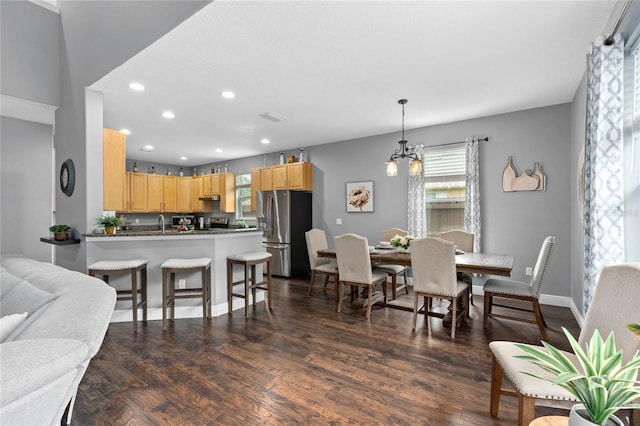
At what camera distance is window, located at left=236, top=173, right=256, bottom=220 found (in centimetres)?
740

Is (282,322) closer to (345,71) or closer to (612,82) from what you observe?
(345,71)

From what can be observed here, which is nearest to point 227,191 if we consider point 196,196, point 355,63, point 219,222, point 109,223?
point 219,222

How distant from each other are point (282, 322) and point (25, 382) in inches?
112

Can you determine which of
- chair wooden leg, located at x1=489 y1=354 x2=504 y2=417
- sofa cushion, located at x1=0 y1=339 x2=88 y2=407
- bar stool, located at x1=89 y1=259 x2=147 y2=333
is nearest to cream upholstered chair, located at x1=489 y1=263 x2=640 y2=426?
chair wooden leg, located at x1=489 y1=354 x2=504 y2=417

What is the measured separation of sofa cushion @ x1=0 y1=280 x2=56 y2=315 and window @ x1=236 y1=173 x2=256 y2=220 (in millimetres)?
5684

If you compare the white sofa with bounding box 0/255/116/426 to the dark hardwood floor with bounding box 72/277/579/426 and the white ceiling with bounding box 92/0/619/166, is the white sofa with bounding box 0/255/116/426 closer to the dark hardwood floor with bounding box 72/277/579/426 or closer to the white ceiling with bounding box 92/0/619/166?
Answer: the dark hardwood floor with bounding box 72/277/579/426

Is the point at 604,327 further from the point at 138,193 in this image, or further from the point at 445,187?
the point at 138,193

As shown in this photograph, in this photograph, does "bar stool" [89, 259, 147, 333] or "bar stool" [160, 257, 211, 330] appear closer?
"bar stool" [89, 259, 147, 333]

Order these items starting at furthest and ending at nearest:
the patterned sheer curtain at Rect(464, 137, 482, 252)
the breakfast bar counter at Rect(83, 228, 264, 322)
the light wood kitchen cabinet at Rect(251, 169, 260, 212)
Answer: the light wood kitchen cabinet at Rect(251, 169, 260, 212), the patterned sheer curtain at Rect(464, 137, 482, 252), the breakfast bar counter at Rect(83, 228, 264, 322)

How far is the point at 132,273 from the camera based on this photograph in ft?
10.6

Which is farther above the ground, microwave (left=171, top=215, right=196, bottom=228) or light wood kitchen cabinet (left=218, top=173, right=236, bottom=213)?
light wood kitchen cabinet (left=218, top=173, right=236, bottom=213)

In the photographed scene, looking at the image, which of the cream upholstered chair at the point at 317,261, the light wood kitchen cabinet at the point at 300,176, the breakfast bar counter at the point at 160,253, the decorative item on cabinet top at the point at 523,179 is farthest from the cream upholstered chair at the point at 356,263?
the light wood kitchen cabinet at the point at 300,176

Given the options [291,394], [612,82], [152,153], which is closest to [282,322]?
[291,394]

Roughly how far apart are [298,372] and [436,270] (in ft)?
5.55
